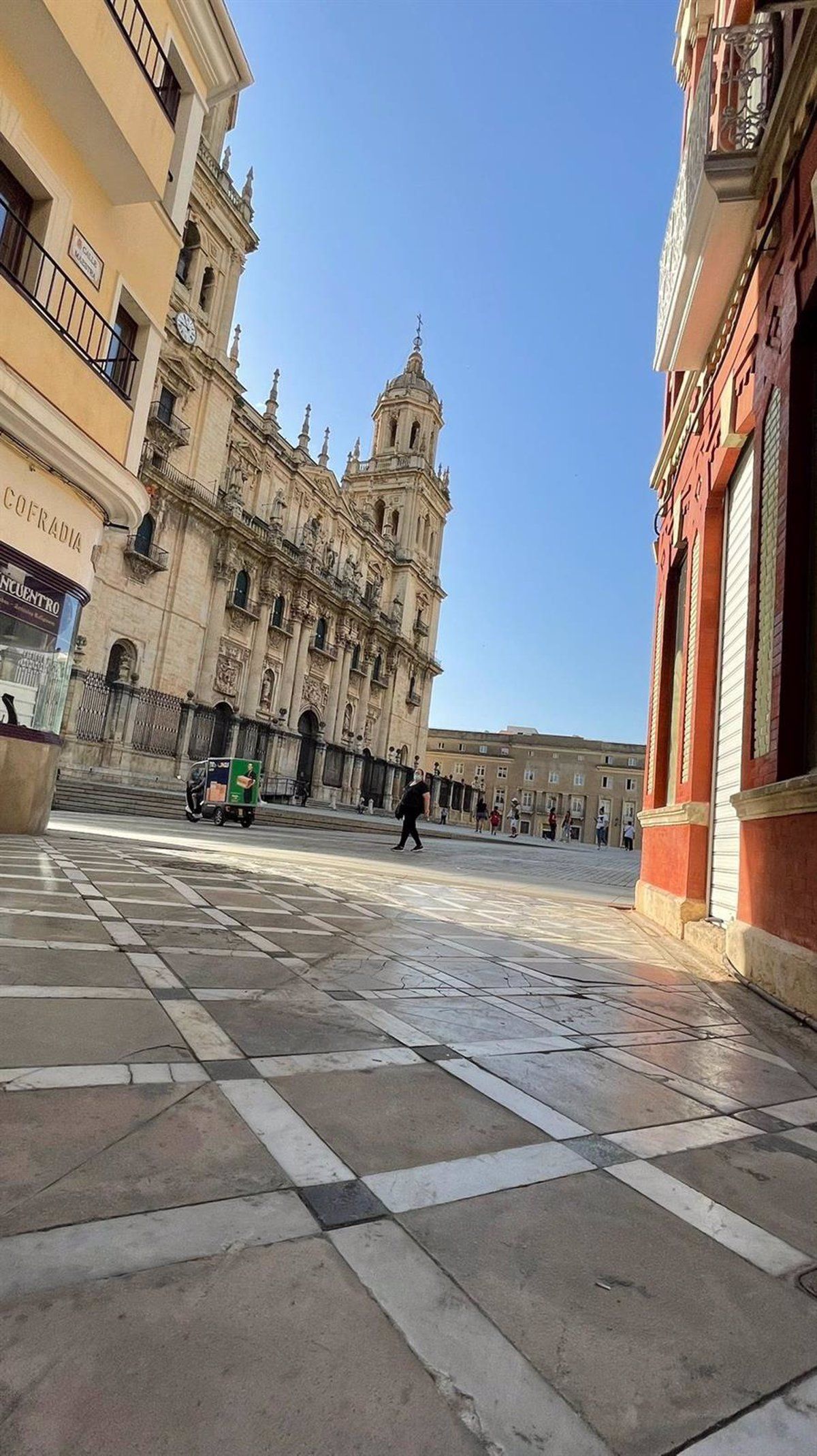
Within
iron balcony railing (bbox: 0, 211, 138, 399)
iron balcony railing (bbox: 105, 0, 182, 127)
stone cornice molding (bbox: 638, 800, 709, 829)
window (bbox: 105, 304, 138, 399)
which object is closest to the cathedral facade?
iron balcony railing (bbox: 105, 0, 182, 127)

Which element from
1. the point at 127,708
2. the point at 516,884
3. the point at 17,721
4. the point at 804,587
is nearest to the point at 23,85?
the point at 17,721

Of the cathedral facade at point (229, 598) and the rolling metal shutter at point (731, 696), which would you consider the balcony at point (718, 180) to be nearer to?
the rolling metal shutter at point (731, 696)

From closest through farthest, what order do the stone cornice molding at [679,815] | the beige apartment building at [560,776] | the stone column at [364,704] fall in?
1. the stone cornice molding at [679,815]
2. the stone column at [364,704]
3. the beige apartment building at [560,776]

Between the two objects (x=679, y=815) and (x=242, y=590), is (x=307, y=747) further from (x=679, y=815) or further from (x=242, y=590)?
(x=679, y=815)

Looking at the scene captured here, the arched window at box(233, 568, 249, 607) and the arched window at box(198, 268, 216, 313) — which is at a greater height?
the arched window at box(198, 268, 216, 313)

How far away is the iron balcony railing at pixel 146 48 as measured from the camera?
7.15 meters

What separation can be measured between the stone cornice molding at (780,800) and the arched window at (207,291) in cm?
3058

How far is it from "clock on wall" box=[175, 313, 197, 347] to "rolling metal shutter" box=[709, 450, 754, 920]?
82.9 feet

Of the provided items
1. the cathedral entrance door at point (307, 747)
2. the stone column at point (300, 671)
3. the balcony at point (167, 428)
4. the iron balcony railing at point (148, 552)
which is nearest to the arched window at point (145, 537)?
the iron balcony railing at point (148, 552)

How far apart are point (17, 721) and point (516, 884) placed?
695 cm

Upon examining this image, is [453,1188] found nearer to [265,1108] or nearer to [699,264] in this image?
[265,1108]

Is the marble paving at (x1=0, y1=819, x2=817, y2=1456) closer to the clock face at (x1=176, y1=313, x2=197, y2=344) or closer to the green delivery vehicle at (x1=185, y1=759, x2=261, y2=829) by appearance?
the green delivery vehicle at (x1=185, y1=759, x2=261, y2=829)

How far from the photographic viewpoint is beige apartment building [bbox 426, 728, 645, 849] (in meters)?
82.9

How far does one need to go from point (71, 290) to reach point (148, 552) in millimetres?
20120
